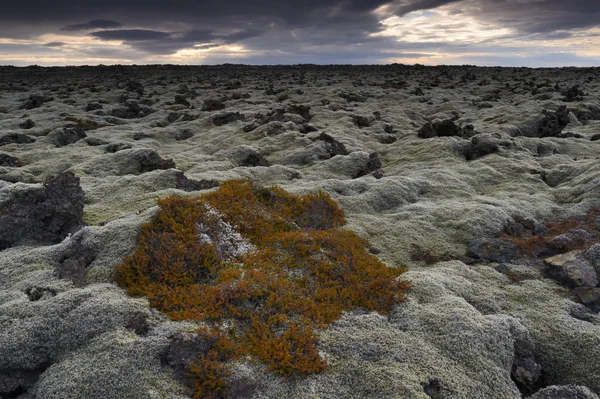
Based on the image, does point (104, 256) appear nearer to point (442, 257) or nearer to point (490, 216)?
point (442, 257)

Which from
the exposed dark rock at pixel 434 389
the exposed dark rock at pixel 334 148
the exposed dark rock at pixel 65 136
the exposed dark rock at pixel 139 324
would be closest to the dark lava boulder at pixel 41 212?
the exposed dark rock at pixel 139 324

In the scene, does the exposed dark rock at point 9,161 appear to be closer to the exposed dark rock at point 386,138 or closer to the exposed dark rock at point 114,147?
the exposed dark rock at point 114,147

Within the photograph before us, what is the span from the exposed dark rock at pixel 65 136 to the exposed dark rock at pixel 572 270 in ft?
106

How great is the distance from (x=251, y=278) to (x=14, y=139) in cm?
2938

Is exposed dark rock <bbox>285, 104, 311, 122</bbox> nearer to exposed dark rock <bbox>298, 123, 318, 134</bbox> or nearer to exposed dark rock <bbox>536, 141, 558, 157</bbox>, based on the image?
exposed dark rock <bbox>298, 123, 318, 134</bbox>

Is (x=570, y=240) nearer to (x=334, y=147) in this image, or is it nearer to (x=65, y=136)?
(x=334, y=147)

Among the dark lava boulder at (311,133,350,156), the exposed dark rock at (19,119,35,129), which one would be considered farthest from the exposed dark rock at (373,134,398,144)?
the exposed dark rock at (19,119,35,129)

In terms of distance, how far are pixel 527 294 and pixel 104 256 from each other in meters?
12.5

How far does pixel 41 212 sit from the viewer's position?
48.4ft

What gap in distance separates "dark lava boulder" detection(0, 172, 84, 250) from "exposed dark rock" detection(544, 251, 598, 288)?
16.0 m

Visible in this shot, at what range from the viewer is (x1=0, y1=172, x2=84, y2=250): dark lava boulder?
14.4 metres

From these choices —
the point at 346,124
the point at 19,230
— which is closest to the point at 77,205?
the point at 19,230

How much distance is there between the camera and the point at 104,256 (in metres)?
12.4

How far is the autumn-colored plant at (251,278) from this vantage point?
9227 mm
